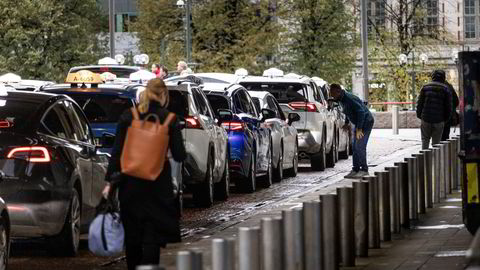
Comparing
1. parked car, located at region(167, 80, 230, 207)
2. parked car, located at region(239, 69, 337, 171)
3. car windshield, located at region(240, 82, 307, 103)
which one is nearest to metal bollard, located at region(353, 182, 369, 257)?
parked car, located at region(167, 80, 230, 207)

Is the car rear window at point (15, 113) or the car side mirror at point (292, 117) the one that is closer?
the car rear window at point (15, 113)

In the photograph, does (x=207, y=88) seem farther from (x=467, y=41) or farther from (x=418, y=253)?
(x=467, y=41)

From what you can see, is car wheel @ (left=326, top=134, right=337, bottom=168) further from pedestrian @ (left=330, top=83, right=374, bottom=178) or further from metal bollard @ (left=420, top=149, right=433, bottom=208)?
metal bollard @ (left=420, top=149, right=433, bottom=208)

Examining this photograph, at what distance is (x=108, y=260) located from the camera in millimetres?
15758

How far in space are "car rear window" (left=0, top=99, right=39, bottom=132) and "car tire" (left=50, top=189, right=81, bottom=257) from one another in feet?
2.61

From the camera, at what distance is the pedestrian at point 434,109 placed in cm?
2691

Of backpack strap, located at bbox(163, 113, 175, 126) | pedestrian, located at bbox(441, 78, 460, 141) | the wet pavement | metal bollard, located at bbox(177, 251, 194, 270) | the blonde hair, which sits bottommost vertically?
the wet pavement

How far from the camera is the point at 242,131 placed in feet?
80.7

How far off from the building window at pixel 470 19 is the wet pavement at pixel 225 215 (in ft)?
298

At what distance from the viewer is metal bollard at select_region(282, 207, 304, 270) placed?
36.9 ft

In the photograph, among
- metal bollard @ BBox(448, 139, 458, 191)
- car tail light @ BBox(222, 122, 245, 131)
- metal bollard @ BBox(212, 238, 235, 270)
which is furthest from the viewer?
car tail light @ BBox(222, 122, 245, 131)

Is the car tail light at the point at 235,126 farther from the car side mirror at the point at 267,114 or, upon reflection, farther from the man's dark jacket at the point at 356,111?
the man's dark jacket at the point at 356,111

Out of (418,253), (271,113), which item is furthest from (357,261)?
(271,113)

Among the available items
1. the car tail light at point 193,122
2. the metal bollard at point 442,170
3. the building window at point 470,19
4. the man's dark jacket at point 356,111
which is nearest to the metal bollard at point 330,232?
the car tail light at point 193,122
